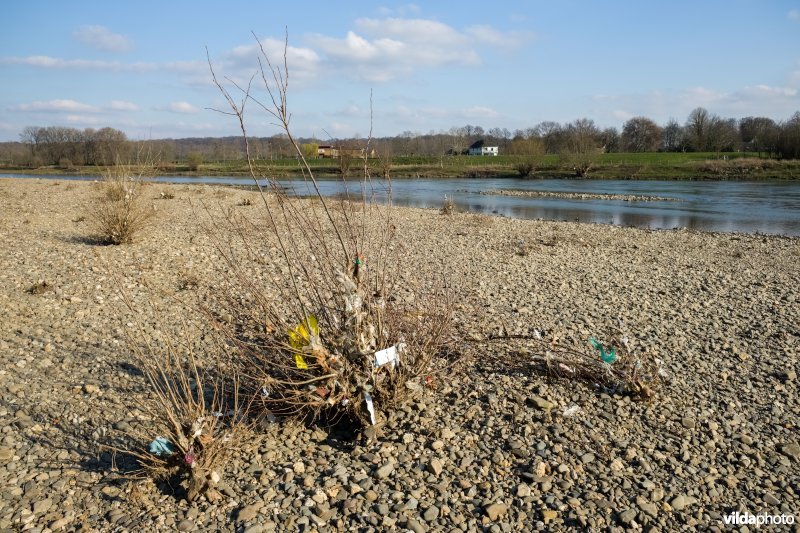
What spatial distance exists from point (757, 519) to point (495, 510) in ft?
4.95

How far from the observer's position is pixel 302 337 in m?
3.65

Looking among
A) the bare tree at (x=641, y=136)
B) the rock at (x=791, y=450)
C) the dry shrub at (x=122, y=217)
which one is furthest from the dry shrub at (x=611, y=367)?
the bare tree at (x=641, y=136)

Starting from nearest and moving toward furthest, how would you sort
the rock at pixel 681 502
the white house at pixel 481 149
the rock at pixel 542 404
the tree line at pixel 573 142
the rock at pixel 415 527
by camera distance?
1. the rock at pixel 415 527
2. the rock at pixel 681 502
3. the rock at pixel 542 404
4. the tree line at pixel 573 142
5. the white house at pixel 481 149

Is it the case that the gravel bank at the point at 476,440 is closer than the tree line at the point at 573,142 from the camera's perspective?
Yes

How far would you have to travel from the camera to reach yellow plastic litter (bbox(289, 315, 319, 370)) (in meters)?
3.56

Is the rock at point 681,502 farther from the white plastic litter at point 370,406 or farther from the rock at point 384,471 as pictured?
the white plastic litter at point 370,406

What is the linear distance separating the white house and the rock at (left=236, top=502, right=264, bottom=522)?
107 metres

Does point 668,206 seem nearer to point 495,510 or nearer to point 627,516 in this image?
point 627,516

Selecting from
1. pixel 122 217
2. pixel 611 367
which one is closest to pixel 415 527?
pixel 611 367

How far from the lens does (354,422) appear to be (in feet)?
12.8

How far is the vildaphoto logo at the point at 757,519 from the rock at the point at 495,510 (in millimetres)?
1260

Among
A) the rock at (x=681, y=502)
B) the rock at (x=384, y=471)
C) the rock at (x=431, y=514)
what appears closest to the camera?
the rock at (x=431, y=514)

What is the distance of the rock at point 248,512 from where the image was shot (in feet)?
9.80

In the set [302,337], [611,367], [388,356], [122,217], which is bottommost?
[611,367]
